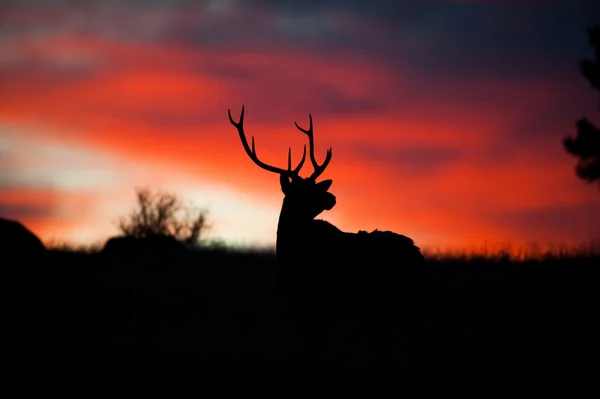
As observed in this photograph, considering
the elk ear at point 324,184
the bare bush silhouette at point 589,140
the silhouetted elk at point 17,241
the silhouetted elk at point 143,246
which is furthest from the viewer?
the bare bush silhouette at point 589,140

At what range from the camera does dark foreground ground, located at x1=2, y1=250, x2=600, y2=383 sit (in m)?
11.6

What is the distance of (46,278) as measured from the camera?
14.3 metres

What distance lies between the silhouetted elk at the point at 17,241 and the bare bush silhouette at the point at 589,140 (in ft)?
88.0

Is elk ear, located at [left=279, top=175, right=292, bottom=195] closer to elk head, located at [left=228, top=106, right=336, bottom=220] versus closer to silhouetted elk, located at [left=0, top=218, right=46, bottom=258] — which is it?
elk head, located at [left=228, top=106, right=336, bottom=220]

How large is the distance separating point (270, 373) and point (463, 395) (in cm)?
256

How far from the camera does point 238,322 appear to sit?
14.6 meters

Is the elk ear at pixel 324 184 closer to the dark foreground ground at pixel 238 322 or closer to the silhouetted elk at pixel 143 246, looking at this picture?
the dark foreground ground at pixel 238 322

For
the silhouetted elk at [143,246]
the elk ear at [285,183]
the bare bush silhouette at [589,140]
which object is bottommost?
the elk ear at [285,183]

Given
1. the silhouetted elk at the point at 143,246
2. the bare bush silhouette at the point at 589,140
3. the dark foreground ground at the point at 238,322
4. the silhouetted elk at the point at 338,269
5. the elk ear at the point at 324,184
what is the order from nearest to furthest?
1. the silhouetted elk at the point at 338,269
2. the elk ear at the point at 324,184
3. the dark foreground ground at the point at 238,322
4. the silhouetted elk at the point at 143,246
5. the bare bush silhouette at the point at 589,140

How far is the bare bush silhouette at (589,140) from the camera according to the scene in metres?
35.6

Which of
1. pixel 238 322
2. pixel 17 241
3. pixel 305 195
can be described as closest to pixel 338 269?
pixel 305 195

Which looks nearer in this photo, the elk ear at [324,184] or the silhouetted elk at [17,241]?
the elk ear at [324,184]

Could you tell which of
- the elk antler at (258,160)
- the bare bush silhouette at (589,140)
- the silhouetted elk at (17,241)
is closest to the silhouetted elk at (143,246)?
the silhouetted elk at (17,241)

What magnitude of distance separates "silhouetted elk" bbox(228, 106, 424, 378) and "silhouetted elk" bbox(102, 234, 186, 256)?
430 inches
